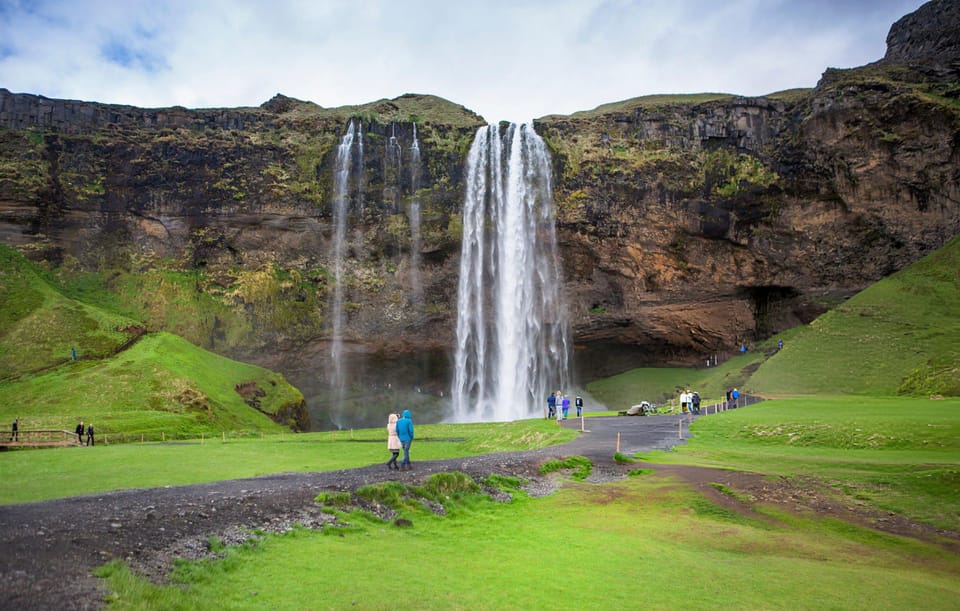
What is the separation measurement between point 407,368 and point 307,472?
162 ft

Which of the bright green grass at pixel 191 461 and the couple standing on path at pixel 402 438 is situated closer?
the bright green grass at pixel 191 461

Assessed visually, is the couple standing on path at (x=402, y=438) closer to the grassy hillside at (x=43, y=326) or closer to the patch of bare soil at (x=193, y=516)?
the patch of bare soil at (x=193, y=516)

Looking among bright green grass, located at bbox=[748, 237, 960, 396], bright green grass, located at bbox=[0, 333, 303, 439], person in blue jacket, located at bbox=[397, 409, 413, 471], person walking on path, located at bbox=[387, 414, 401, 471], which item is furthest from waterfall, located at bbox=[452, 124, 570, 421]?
person in blue jacket, located at bbox=[397, 409, 413, 471]

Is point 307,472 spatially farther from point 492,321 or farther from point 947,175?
point 947,175

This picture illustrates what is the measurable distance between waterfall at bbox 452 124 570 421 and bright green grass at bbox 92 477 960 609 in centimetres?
4759

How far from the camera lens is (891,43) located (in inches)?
3054

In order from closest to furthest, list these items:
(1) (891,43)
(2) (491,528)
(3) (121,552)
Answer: (3) (121,552) → (2) (491,528) → (1) (891,43)

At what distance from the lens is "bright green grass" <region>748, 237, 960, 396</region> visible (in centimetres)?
4062

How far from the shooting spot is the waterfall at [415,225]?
205 feet

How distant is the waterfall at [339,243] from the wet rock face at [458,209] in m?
0.90

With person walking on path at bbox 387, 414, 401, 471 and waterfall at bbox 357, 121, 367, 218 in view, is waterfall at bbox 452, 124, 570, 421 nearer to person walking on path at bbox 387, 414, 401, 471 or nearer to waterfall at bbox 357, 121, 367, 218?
waterfall at bbox 357, 121, 367, 218

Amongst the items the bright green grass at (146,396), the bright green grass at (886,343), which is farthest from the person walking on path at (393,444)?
the bright green grass at (886,343)

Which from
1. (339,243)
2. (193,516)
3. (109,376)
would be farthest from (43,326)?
(193,516)

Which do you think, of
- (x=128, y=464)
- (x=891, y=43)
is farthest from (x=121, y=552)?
(x=891, y=43)
